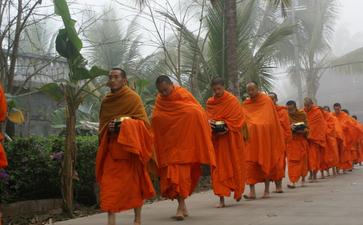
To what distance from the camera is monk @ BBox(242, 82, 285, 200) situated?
9227mm

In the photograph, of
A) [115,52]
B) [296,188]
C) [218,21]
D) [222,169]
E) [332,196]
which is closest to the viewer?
[222,169]

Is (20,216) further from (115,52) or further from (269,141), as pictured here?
(115,52)

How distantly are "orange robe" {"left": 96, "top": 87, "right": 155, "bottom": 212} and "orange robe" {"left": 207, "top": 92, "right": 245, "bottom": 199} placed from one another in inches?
79.1

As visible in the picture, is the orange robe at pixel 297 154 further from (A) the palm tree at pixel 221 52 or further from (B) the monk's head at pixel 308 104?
(A) the palm tree at pixel 221 52

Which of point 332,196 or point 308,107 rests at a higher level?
point 308,107

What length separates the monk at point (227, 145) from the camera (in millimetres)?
8117

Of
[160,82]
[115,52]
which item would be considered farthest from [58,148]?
[115,52]

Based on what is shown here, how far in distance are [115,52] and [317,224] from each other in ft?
55.8

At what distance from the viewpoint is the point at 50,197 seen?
829cm

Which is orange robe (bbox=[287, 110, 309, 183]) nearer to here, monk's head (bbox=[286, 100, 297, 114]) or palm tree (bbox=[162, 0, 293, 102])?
monk's head (bbox=[286, 100, 297, 114])

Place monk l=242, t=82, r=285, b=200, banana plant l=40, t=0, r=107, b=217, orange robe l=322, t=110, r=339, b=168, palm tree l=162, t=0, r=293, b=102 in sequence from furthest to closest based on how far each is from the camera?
palm tree l=162, t=0, r=293, b=102 → orange robe l=322, t=110, r=339, b=168 → monk l=242, t=82, r=285, b=200 → banana plant l=40, t=0, r=107, b=217

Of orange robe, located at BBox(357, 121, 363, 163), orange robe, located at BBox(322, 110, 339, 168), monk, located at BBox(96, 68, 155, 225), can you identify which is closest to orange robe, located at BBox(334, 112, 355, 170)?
orange robe, located at BBox(357, 121, 363, 163)

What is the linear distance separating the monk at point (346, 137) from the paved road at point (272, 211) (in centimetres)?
562

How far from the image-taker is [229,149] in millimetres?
8289
